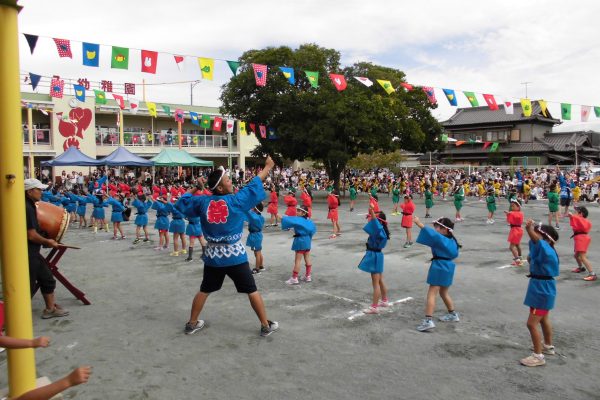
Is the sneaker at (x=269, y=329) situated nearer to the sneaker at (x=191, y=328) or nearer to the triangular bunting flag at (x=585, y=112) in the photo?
the sneaker at (x=191, y=328)

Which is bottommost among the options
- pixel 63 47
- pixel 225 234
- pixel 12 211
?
pixel 225 234

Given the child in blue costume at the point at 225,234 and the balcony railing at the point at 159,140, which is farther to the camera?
the balcony railing at the point at 159,140

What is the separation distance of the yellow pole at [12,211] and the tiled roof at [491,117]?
38269mm

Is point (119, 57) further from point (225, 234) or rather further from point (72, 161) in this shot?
point (225, 234)

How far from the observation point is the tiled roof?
3769 centimetres

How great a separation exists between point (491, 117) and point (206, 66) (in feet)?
108

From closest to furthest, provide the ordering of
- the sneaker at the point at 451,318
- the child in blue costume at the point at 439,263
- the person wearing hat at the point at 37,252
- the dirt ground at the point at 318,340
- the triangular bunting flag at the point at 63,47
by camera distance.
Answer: the dirt ground at the point at 318,340 < the person wearing hat at the point at 37,252 < the child in blue costume at the point at 439,263 < the sneaker at the point at 451,318 < the triangular bunting flag at the point at 63,47

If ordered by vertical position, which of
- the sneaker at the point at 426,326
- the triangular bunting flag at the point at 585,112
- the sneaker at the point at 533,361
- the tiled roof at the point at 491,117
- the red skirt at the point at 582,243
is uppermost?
the tiled roof at the point at 491,117

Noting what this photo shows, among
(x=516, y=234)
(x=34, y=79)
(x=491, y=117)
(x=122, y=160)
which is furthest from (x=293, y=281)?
(x=491, y=117)

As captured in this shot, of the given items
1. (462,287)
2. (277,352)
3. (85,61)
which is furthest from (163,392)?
(85,61)

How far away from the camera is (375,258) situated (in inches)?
246

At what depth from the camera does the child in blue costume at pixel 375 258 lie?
20.4 feet

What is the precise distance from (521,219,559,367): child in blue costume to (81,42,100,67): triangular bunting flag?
1293cm

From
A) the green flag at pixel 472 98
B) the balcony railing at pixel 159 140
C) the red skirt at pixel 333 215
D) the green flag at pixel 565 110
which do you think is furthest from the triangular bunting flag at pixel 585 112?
the balcony railing at pixel 159 140
